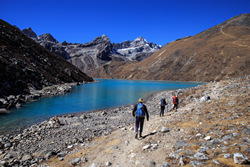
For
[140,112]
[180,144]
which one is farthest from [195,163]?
[140,112]

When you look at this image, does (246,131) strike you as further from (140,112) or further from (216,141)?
(140,112)

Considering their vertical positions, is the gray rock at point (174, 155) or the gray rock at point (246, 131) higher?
the gray rock at point (246, 131)

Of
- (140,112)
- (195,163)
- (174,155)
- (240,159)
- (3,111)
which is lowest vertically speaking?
(3,111)

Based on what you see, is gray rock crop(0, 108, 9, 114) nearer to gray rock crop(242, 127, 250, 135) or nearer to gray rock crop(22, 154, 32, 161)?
gray rock crop(22, 154, 32, 161)

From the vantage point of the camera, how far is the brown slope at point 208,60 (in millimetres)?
110812

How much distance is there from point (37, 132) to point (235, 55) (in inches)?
5386

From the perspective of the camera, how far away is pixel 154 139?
9602 mm

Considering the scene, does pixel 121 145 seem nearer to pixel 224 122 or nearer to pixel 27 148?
pixel 224 122

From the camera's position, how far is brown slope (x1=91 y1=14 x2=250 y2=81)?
11081 centimetres

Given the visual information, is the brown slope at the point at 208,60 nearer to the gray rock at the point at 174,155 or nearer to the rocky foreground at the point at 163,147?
the rocky foreground at the point at 163,147

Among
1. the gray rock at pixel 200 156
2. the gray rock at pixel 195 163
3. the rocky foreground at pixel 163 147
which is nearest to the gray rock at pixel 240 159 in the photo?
the rocky foreground at pixel 163 147

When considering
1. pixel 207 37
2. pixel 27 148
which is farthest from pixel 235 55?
pixel 27 148

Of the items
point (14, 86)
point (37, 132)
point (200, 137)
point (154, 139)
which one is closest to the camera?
point (200, 137)

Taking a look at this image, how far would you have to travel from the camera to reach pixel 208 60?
127188 mm
